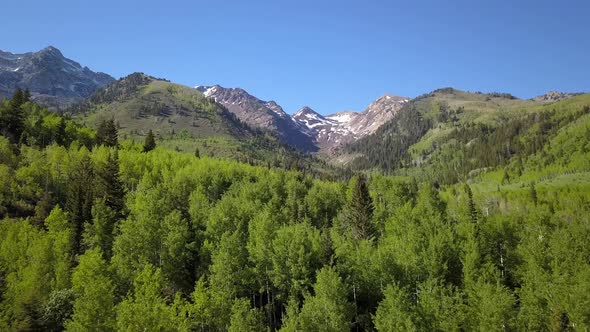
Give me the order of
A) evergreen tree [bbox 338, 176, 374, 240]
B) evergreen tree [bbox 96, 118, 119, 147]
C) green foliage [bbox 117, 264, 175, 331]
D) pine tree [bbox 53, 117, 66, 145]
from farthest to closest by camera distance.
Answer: evergreen tree [bbox 96, 118, 119, 147], pine tree [bbox 53, 117, 66, 145], evergreen tree [bbox 338, 176, 374, 240], green foliage [bbox 117, 264, 175, 331]

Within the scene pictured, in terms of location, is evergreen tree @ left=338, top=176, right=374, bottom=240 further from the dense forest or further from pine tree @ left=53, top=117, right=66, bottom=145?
pine tree @ left=53, top=117, right=66, bottom=145

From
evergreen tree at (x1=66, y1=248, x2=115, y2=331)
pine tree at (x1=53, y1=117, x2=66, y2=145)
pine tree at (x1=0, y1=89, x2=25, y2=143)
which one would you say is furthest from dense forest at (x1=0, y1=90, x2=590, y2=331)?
pine tree at (x1=53, y1=117, x2=66, y2=145)

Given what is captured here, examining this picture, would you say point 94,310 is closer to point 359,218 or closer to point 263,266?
point 263,266

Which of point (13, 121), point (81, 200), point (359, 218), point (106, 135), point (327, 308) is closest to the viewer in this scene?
point (327, 308)

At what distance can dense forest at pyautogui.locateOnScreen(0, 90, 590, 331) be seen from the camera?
5156 cm

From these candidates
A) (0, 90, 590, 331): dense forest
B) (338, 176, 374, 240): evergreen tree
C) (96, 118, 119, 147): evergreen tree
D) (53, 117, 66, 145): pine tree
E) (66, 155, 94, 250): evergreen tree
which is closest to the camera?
(0, 90, 590, 331): dense forest

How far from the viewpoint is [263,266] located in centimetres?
6881

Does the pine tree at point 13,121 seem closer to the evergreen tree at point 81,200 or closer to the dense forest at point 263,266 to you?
the dense forest at point 263,266

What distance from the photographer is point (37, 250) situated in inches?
2576

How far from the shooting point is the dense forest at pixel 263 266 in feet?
169

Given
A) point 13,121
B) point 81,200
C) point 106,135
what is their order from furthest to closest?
point 106,135
point 13,121
point 81,200

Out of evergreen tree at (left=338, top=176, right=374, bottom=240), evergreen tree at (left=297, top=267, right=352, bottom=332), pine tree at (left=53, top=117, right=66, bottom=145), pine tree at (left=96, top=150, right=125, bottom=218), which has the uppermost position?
pine tree at (left=53, top=117, right=66, bottom=145)

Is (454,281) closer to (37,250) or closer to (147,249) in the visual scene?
(147,249)

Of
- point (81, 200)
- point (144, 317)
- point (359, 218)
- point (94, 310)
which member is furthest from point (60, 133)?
point (144, 317)
